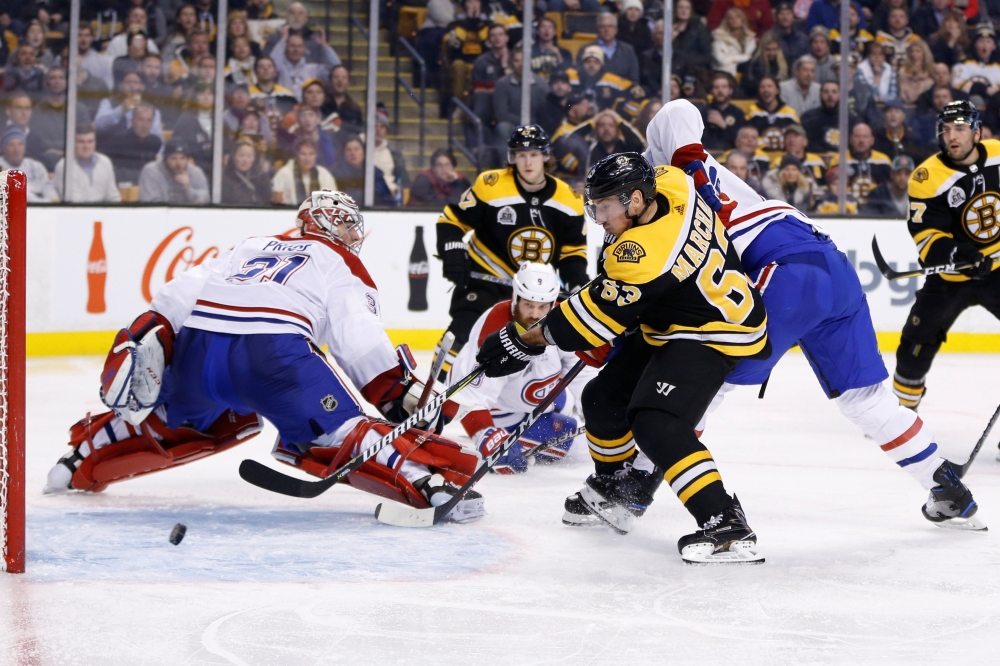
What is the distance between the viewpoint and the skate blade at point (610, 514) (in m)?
3.00

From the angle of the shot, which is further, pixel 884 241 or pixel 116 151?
pixel 884 241

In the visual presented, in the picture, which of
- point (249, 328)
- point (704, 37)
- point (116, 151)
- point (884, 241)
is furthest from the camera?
point (704, 37)

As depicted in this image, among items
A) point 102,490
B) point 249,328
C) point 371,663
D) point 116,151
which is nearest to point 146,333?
point 249,328

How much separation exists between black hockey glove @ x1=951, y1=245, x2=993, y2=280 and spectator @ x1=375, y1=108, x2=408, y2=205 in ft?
11.9

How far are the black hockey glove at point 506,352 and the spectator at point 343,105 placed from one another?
4.55 meters

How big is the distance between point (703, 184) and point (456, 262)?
188 cm

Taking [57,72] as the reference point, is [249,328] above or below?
below

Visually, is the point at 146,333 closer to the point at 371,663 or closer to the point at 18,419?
the point at 18,419

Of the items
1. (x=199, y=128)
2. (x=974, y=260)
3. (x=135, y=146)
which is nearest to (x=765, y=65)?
(x=199, y=128)

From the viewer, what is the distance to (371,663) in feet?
6.69

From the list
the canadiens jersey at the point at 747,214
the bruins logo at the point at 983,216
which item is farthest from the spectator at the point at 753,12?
the canadiens jersey at the point at 747,214

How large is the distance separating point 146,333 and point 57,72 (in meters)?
3.95

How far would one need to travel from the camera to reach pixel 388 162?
720 centimetres

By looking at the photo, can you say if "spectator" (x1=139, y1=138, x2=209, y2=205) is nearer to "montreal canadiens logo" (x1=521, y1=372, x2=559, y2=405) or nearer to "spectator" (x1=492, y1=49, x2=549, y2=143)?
"spectator" (x1=492, y1=49, x2=549, y2=143)
